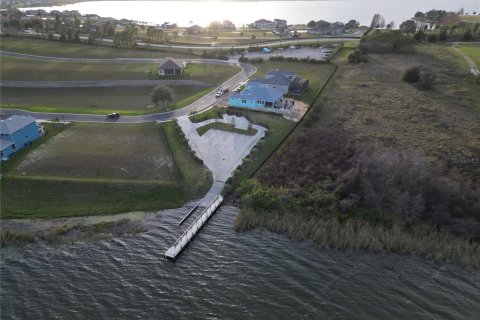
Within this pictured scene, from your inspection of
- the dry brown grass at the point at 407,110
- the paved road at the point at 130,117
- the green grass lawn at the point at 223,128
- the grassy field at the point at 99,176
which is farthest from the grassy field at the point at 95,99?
the dry brown grass at the point at 407,110

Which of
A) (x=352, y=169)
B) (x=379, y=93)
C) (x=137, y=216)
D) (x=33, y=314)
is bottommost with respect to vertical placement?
(x=33, y=314)

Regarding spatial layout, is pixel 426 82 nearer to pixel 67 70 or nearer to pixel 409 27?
pixel 409 27

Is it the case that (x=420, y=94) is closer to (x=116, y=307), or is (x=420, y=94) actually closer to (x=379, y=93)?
(x=379, y=93)

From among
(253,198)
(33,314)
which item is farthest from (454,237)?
(33,314)

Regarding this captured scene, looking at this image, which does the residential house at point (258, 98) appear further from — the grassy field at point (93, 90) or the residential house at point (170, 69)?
the residential house at point (170, 69)

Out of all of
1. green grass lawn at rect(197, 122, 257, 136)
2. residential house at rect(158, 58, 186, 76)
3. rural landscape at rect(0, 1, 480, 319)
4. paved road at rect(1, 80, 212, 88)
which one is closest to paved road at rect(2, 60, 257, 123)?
rural landscape at rect(0, 1, 480, 319)

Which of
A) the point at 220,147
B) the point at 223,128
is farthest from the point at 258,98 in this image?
the point at 220,147
